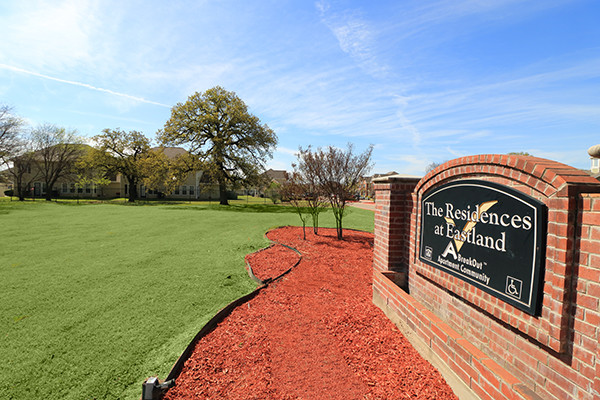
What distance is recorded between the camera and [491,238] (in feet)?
9.17

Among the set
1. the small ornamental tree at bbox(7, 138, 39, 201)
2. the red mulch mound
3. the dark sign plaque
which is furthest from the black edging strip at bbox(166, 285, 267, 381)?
the small ornamental tree at bbox(7, 138, 39, 201)

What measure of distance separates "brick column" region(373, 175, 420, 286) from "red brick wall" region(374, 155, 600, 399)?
1.40 m

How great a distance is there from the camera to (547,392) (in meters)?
2.22

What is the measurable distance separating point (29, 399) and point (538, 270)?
493cm

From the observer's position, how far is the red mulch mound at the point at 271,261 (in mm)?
6637

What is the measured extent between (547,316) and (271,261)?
20.4ft

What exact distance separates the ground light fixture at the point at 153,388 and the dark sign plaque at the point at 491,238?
11.2 feet

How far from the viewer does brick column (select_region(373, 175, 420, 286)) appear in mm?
4775

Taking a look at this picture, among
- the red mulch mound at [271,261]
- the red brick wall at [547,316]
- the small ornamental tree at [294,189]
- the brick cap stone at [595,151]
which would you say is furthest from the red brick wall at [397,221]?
the small ornamental tree at [294,189]

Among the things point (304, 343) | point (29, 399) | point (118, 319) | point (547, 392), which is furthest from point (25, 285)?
point (547, 392)

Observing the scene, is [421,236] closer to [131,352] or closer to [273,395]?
[273,395]

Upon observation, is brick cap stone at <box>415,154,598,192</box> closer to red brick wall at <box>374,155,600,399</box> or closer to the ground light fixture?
red brick wall at <box>374,155,600,399</box>

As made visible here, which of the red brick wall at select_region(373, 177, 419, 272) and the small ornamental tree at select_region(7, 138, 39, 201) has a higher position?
the small ornamental tree at select_region(7, 138, 39, 201)

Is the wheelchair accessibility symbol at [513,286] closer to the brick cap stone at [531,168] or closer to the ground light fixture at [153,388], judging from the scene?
the brick cap stone at [531,168]
